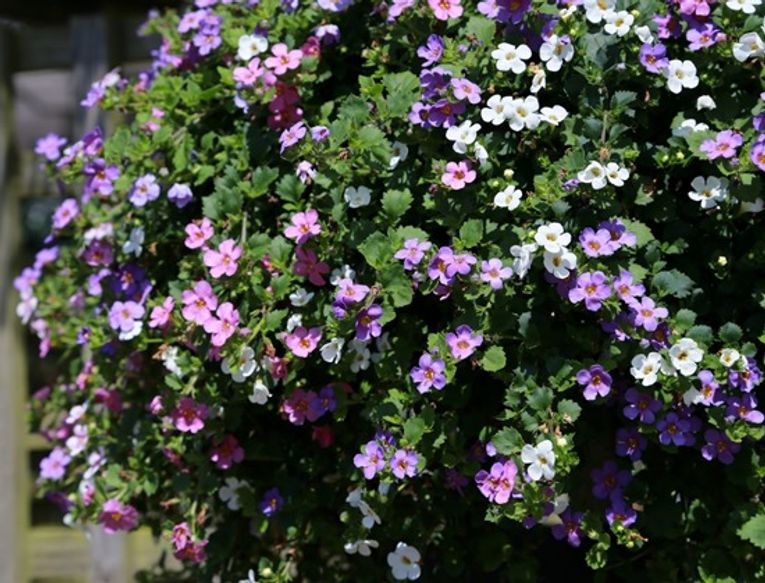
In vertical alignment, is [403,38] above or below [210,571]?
above

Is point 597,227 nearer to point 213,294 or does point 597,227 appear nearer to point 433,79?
point 433,79

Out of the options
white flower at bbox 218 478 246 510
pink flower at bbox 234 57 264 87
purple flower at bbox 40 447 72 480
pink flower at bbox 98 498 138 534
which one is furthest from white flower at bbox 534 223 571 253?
purple flower at bbox 40 447 72 480

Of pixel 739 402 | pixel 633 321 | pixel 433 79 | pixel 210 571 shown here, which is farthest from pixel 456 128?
pixel 210 571

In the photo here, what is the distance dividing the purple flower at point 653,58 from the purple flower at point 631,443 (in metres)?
0.54

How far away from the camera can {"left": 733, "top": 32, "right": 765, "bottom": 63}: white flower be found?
1760 millimetres

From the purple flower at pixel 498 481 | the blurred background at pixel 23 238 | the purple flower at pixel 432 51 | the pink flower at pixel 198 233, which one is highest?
the purple flower at pixel 432 51

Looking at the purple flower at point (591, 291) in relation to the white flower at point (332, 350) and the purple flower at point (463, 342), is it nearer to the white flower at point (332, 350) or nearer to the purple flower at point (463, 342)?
the purple flower at point (463, 342)

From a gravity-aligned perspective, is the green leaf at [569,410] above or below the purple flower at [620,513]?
above

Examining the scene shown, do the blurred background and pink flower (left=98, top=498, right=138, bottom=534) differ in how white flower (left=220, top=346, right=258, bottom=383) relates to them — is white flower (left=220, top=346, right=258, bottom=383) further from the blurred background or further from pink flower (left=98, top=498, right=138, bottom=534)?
the blurred background

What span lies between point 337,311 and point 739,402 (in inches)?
23.6

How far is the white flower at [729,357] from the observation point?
5.64 ft

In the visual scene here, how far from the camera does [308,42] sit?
2062 millimetres

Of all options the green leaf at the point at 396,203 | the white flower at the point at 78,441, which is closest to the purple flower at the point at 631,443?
the green leaf at the point at 396,203

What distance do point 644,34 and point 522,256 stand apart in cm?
38
